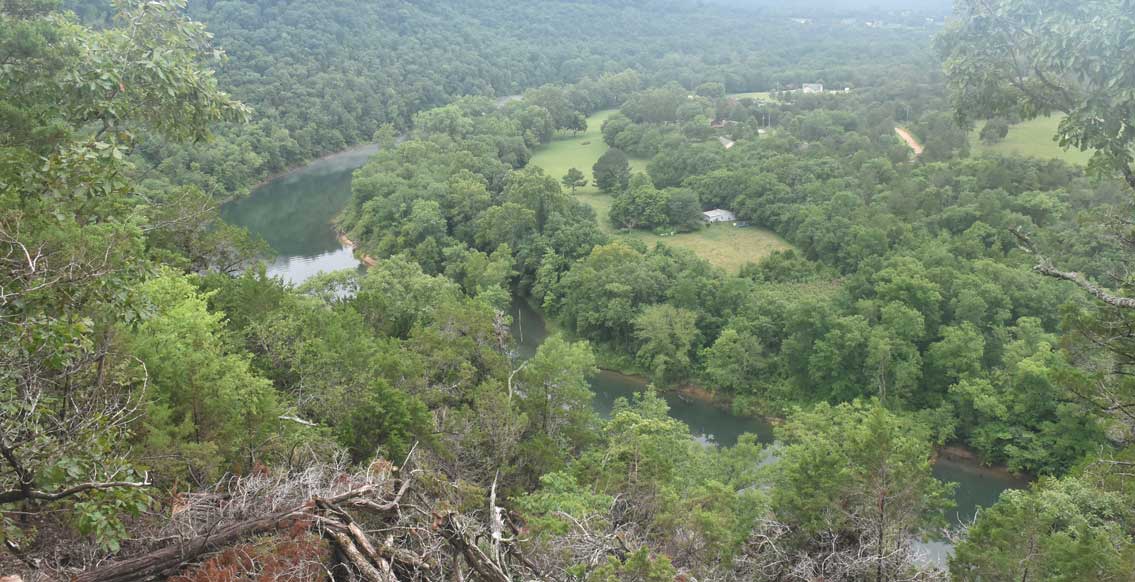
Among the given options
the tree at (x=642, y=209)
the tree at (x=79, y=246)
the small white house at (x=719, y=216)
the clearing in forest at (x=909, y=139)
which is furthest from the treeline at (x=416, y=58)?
the tree at (x=79, y=246)

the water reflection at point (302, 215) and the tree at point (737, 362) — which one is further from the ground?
the tree at point (737, 362)

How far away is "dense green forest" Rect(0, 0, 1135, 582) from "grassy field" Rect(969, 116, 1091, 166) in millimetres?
1646

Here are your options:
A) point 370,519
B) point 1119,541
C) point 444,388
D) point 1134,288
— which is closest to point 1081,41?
point 1134,288

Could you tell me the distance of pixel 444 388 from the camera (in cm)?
1709

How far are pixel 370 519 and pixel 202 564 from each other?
1.56 m

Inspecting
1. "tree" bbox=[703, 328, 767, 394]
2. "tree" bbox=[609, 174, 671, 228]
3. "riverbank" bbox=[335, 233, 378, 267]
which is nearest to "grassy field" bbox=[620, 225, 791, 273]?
"tree" bbox=[609, 174, 671, 228]

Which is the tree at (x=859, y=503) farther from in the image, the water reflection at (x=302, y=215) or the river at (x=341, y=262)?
the water reflection at (x=302, y=215)

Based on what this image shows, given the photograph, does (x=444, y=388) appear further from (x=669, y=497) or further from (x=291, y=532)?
(x=291, y=532)

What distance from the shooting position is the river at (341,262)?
Answer: 2242cm

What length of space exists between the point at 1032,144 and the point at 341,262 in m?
40.6

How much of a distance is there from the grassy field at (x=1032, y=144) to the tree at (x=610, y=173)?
65.7 feet

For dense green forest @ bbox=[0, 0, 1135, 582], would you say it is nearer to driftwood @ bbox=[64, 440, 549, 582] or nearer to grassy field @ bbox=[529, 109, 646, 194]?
driftwood @ bbox=[64, 440, 549, 582]

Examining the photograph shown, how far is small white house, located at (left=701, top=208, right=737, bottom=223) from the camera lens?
4216 centimetres

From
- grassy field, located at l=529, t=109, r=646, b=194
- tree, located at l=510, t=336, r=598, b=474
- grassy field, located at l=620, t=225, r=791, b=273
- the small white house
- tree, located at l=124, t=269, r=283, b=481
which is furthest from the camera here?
grassy field, located at l=529, t=109, r=646, b=194
